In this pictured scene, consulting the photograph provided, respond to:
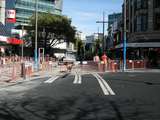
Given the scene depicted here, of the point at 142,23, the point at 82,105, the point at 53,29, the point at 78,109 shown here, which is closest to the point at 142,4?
the point at 142,23

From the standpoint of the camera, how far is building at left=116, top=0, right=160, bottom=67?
66.0 metres

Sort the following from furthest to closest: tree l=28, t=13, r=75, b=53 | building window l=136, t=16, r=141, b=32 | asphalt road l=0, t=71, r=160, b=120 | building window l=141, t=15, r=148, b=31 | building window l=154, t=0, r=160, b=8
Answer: tree l=28, t=13, r=75, b=53 → building window l=136, t=16, r=141, b=32 → building window l=141, t=15, r=148, b=31 → building window l=154, t=0, r=160, b=8 → asphalt road l=0, t=71, r=160, b=120

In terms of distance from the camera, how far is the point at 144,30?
232ft

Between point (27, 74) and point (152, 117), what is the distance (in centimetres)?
2121

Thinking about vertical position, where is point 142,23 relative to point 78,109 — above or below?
above

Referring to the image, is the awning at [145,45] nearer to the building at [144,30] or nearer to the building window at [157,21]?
the building at [144,30]

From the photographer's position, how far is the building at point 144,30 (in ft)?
217

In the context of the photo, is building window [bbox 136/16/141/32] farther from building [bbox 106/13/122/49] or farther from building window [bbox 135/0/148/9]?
building [bbox 106/13/122/49]

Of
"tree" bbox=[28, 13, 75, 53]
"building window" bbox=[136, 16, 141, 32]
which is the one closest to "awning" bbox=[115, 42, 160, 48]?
"building window" bbox=[136, 16, 141, 32]

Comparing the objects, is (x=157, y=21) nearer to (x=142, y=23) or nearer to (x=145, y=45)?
(x=142, y=23)

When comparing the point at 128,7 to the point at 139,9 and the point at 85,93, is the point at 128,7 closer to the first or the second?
the point at 139,9

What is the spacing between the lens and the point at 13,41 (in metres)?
85.2

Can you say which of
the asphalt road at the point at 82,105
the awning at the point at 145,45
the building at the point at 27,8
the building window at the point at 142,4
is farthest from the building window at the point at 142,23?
the building at the point at 27,8

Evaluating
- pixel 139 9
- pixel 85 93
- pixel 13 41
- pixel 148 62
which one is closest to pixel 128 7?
pixel 139 9
